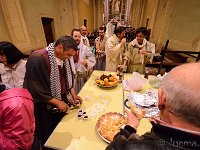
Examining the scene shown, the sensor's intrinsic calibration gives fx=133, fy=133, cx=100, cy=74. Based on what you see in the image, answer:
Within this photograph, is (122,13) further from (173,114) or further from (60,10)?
(173,114)

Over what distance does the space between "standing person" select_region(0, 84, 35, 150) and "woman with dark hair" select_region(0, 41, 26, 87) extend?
96 cm

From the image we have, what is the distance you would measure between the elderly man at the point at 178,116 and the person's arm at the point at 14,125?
70 centimetres

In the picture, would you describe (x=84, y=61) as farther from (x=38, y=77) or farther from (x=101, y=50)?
(x=101, y=50)

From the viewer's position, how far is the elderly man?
0.49 metres

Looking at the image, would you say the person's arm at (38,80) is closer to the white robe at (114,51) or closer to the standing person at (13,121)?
the standing person at (13,121)

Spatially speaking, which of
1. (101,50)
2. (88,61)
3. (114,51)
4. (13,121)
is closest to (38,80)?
(13,121)

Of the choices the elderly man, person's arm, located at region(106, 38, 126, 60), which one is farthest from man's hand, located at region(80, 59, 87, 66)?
the elderly man

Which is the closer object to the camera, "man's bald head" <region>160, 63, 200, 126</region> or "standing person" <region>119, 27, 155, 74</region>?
"man's bald head" <region>160, 63, 200, 126</region>

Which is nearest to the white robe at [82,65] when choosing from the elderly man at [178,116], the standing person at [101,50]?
the standing person at [101,50]

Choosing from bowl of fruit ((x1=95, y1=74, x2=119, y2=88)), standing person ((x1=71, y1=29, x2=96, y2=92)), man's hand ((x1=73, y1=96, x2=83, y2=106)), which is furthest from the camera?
standing person ((x1=71, y1=29, x2=96, y2=92))

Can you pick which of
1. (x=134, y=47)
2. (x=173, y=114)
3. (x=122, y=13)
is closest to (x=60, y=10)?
(x=134, y=47)

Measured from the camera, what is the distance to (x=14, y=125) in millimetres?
901

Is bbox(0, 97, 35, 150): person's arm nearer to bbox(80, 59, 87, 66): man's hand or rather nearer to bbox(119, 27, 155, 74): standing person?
bbox(80, 59, 87, 66): man's hand

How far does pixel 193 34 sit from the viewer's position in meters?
4.52
